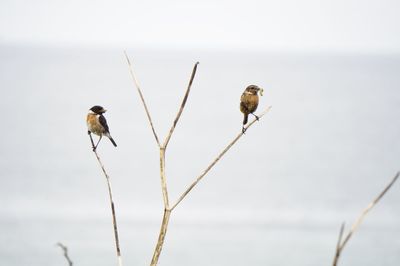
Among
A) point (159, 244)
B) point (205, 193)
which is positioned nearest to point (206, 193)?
point (205, 193)

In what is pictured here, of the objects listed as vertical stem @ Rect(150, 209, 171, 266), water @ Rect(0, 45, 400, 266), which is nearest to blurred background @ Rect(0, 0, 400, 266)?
water @ Rect(0, 45, 400, 266)

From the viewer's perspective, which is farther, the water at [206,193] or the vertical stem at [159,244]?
the water at [206,193]

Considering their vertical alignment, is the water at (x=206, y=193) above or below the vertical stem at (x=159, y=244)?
above

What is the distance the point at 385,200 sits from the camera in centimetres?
4556

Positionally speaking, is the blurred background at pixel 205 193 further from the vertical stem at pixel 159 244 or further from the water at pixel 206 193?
the vertical stem at pixel 159 244

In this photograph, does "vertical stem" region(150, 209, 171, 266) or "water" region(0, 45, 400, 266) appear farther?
"water" region(0, 45, 400, 266)

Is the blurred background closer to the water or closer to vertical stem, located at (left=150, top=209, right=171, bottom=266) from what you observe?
the water

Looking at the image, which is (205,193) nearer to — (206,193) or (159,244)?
(206,193)

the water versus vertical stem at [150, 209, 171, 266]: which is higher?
the water

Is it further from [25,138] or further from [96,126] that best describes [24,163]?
[96,126]

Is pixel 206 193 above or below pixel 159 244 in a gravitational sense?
above

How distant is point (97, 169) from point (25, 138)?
A: 1008 inches

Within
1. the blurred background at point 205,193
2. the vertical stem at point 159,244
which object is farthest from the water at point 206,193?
the vertical stem at point 159,244

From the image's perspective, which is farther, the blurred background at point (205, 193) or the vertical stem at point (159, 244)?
the blurred background at point (205, 193)
